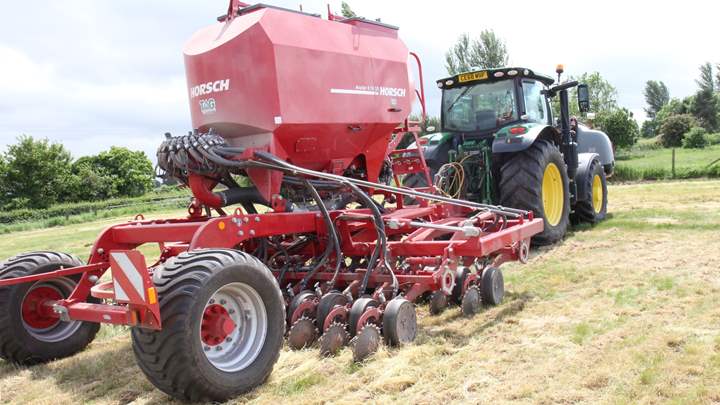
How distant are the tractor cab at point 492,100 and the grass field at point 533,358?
2648 mm

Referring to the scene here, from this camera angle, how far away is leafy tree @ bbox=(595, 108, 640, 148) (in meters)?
33.0

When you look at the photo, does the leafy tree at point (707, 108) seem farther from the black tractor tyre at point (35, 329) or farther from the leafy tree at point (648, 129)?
the black tractor tyre at point (35, 329)

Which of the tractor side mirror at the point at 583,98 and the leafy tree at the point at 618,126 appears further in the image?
the leafy tree at the point at 618,126

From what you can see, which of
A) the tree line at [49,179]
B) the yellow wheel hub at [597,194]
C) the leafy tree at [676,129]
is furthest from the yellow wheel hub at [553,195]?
the tree line at [49,179]

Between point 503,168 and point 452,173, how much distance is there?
666mm

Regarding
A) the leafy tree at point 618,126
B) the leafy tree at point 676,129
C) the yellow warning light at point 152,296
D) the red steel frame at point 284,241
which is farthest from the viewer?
the leafy tree at point 676,129

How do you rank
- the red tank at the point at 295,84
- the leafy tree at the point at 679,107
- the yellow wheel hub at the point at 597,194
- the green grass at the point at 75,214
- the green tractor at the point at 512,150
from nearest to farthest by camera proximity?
the red tank at the point at 295,84 < the green tractor at the point at 512,150 < the yellow wheel hub at the point at 597,194 < the green grass at the point at 75,214 < the leafy tree at the point at 679,107

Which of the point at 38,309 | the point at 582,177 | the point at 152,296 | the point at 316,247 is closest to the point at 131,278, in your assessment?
the point at 152,296

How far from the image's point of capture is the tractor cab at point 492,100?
7684 mm

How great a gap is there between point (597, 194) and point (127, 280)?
25.7ft

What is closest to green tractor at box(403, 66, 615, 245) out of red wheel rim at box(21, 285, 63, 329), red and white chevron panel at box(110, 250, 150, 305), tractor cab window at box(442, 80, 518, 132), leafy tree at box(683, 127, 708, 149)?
tractor cab window at box(442, 80, 518, 132)

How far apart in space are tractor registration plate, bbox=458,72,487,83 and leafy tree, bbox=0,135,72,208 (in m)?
42.5

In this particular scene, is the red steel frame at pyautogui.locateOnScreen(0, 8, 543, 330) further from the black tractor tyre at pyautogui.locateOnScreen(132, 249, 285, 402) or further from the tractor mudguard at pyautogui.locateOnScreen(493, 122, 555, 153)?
the tractor mudguard at pyautogui.locateOnScreen(493, 122, 555, 153)

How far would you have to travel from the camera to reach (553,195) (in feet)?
25.3
